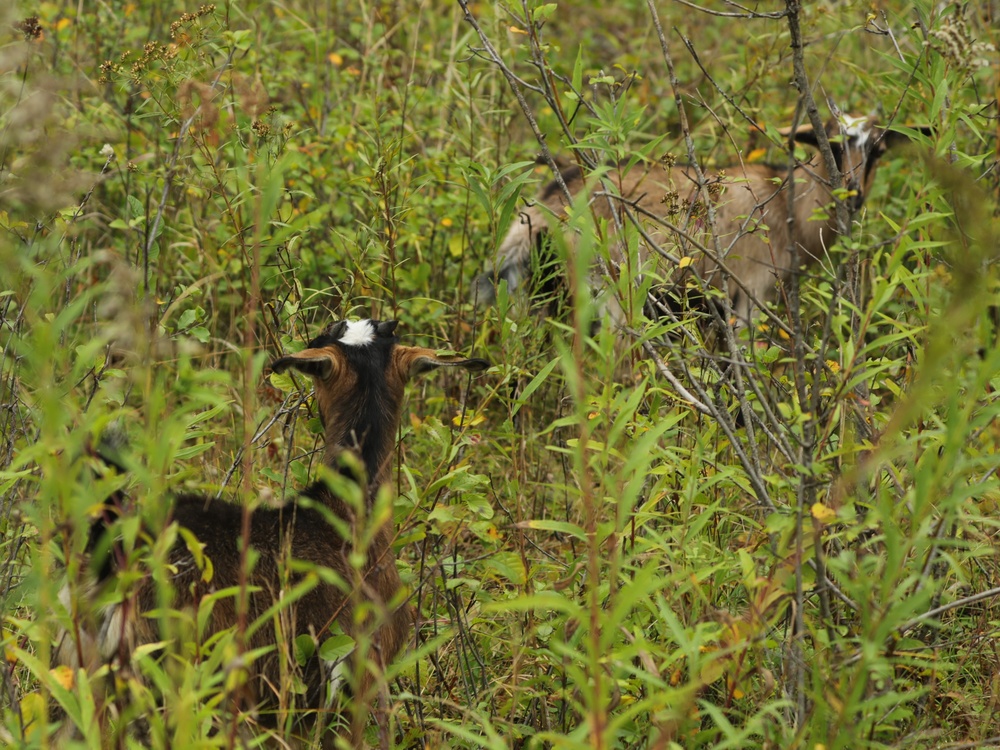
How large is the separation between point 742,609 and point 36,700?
6.17 ft

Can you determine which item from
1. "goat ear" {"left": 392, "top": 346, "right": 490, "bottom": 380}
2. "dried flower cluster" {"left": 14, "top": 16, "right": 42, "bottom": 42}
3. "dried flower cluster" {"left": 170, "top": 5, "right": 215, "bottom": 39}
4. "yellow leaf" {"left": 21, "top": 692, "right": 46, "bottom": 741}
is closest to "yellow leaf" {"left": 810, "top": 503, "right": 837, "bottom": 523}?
"goat ear" {"left": 392, "top": 346, "right": 490, "bottom": 380}

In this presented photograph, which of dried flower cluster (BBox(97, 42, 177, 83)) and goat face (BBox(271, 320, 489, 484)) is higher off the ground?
dried flower cluster (BBox(97, 42, 177, 83))

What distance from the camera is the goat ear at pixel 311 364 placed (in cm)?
311

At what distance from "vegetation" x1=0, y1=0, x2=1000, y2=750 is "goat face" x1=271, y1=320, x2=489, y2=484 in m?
0.13

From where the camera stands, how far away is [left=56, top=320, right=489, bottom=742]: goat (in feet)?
8.42

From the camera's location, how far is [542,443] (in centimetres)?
476

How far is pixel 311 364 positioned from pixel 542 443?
1727 millimetres

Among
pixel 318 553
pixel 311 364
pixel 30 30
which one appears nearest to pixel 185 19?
pixel 30 30

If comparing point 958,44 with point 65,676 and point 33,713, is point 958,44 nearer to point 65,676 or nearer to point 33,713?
point 65,676

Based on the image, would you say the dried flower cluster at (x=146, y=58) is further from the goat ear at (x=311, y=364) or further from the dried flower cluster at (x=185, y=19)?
the goat ear at (x=311, y=364)

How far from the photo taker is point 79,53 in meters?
6.22

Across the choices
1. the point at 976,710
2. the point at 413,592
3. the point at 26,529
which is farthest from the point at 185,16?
the point at 976,710

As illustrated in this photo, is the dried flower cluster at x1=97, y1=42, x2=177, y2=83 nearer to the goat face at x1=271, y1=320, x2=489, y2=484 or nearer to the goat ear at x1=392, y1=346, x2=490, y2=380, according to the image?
the goat face at x1=271, y1=320, x2=489, y2=484

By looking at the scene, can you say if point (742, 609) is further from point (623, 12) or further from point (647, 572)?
point (623, 12)
